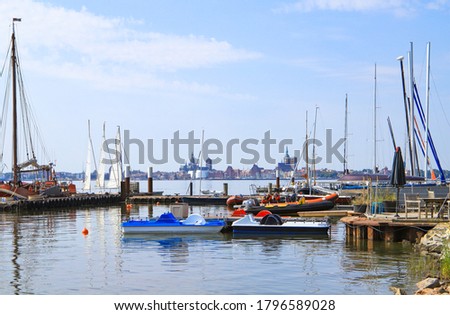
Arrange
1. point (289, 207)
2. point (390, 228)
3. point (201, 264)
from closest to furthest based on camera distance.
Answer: point (201, 264) < point (390, 228) < point (289, 207)

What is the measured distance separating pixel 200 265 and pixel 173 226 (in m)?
10.0

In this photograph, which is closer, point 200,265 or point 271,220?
point 200,265

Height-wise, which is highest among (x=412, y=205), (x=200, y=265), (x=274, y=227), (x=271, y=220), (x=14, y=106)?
(x=14, y=106)

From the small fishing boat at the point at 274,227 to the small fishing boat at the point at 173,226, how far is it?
1.29 metres

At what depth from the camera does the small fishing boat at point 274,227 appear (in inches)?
1284

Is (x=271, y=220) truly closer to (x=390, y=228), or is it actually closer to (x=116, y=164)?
(x=390, y=228)

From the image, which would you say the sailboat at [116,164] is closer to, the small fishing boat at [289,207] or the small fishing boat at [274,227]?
the small fishing boat at [289,207]

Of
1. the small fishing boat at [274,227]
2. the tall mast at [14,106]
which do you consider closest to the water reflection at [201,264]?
the small fishing boat at [274,227]

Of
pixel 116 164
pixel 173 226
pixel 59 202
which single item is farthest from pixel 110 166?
pixel 173 226

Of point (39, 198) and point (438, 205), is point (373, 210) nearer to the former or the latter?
point (438, 205)

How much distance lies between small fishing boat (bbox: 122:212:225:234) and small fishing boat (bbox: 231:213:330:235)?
4.22ft

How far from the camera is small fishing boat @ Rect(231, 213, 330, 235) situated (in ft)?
107

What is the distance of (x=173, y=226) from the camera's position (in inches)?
1336
